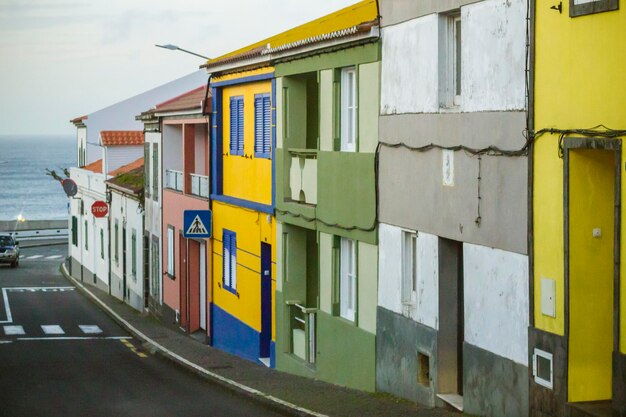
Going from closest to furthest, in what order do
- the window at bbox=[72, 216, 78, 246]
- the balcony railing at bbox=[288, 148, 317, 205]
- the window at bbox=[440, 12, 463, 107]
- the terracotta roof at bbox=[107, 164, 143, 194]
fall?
the window at bbox=[440, 12, 463, 107], the balcony railing at bbox=[288, 148, 317, 205], the terracotta roof at bbox=[107, 164, 143, 194], the window at bbox=[72, 216, 78, 246]

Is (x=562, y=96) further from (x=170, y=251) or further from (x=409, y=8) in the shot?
(x=170, y=251)

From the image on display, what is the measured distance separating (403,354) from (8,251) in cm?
4870

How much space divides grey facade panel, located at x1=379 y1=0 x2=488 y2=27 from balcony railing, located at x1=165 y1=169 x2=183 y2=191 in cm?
1609

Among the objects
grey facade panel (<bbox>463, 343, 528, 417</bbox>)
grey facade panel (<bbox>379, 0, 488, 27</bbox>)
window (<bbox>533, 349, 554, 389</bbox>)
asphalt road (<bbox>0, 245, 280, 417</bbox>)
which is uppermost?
grey facade panel (<bbox>379, 0, 488, 27</bbox>)

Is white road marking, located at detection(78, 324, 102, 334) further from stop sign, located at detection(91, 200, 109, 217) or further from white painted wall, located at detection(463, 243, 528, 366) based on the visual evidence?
white painted wall, located at detection(463, 243, 528, 366)

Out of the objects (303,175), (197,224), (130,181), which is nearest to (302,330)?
(303,175)

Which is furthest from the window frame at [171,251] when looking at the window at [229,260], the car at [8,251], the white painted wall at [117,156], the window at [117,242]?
the car at [8,251]

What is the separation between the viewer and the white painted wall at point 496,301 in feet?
39.6

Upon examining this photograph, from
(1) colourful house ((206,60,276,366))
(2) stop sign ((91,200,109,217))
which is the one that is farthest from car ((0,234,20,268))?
(1) colourful house ((206,60,276,366))

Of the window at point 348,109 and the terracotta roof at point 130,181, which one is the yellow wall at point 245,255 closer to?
the window at point 348,109

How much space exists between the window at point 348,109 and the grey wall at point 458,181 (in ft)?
5.77

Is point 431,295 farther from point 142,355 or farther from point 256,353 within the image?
point 142,355

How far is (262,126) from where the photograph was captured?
22.8 m

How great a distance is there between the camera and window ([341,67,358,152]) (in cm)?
1788
